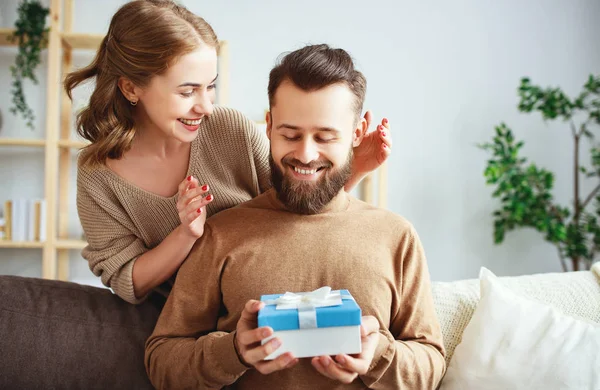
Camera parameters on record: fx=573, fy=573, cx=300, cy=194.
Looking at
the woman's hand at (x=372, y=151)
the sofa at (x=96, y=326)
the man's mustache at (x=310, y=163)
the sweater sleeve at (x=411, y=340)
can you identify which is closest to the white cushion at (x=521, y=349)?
the sofa at (x=96, y=326)

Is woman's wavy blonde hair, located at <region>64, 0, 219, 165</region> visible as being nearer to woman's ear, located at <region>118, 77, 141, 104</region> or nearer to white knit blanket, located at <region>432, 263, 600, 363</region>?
woman's ear, located at <region>118, 77, 141, 104</region>

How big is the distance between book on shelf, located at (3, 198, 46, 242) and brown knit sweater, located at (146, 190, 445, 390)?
2.31 metres

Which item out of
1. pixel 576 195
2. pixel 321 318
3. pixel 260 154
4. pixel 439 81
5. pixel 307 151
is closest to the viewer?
pixel 321 318

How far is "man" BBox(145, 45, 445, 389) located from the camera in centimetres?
130

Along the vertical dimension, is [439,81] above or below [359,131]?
above

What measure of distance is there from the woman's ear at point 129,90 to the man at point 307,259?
400 mm

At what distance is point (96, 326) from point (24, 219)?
7.16ft

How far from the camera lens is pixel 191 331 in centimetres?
136

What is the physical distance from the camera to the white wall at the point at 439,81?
368 centimetres

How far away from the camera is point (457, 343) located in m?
1.57

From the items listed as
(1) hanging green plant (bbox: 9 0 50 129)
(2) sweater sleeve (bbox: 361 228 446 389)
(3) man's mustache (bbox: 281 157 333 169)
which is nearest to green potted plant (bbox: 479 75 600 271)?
(2) sweater sleeve (bbox: 361 228 446 389)

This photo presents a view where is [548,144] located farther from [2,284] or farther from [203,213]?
[2,284]

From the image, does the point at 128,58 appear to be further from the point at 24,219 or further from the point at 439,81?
the point at 439,81

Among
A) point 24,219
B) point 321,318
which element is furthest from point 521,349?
point 24,219
